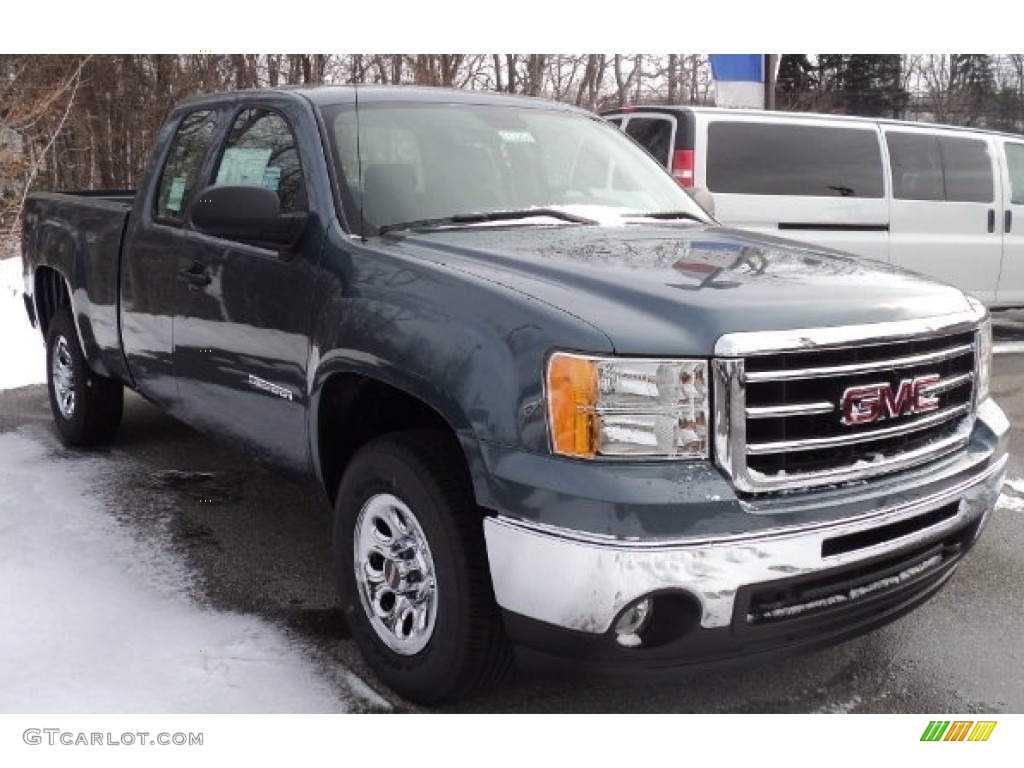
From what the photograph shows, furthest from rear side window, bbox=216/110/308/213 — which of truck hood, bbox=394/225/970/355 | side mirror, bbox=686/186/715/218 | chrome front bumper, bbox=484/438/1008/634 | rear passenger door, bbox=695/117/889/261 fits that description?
rear passenger door, bbox=695/117/889/261

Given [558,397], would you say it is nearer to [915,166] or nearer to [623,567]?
[623,567]

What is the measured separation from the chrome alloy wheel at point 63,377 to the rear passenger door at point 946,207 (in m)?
6.36

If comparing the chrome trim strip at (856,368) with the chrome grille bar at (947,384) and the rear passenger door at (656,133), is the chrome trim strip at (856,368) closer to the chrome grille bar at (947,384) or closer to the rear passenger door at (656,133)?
the chrome grille bar at (947,384)

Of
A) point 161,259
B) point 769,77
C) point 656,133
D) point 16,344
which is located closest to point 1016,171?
point 769,77

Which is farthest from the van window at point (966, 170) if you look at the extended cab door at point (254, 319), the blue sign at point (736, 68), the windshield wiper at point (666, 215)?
the extended cab door at point (254, 319)

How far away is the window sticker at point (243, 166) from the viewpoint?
3901 millimetres

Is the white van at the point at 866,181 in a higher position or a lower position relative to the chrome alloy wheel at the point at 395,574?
higher

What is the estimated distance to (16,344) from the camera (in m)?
8.90

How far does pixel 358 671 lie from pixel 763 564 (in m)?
1.36

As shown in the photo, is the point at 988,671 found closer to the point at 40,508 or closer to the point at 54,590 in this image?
the point at 54,590

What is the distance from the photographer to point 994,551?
4305mm

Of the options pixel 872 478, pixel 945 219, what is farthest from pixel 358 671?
pixel 945 219

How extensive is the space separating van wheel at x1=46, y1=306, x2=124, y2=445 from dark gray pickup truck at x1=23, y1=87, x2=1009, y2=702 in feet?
5.57

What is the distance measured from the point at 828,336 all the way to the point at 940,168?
7.05 metres
